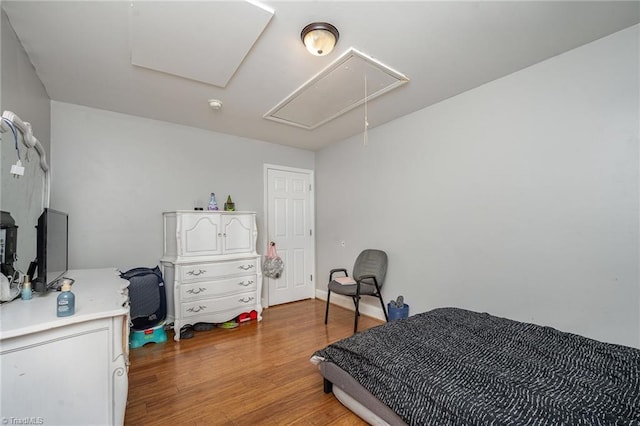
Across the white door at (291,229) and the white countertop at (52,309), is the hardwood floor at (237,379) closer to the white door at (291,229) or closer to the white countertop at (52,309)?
the white countertop at (52,309)

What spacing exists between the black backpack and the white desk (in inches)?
55.4

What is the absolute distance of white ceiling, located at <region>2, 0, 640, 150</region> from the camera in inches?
64.5

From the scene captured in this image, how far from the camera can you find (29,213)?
1748 mm

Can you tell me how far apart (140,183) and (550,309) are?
4137mm

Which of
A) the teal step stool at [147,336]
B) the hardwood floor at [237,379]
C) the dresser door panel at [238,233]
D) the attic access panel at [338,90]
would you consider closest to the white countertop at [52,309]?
the hardwood floor at [237,379]

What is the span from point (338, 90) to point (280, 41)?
797 mm

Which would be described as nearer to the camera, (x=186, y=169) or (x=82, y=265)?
(x=82, y=265)

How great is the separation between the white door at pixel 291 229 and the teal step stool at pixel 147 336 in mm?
1485

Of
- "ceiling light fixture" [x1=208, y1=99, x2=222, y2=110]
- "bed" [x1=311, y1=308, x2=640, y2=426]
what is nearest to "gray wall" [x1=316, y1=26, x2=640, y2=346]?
"bed" [x1=311, y1=308, x2=640, y2=426]

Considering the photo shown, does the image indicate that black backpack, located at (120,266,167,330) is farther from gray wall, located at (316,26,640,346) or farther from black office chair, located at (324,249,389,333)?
gray wall, located at (316,26,640,346)

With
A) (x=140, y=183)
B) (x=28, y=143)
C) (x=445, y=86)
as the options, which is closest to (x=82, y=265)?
(x=140, y=183)

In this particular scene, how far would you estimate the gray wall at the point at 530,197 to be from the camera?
6.23 feet

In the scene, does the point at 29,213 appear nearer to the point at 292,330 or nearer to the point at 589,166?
the point at 292,330

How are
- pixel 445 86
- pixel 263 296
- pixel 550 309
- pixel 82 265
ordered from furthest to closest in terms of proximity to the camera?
pixel 263 296 → pixel 82 265 → pixel 445 86 → pixel 550 309
